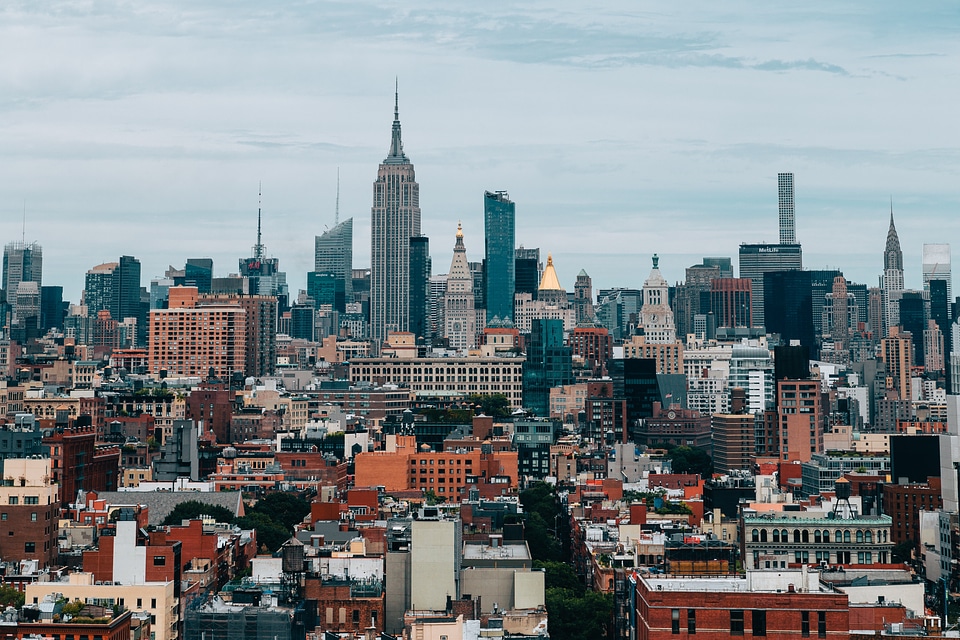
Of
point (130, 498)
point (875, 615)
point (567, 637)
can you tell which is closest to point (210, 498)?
point (130, 498)

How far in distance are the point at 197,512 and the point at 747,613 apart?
262 ft

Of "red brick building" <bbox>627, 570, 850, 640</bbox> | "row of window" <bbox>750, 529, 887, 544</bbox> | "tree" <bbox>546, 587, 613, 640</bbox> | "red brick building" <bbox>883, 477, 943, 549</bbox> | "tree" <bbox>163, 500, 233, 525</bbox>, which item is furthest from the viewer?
"red brick building" <bbox>883, 477, 943, 549</bbox>

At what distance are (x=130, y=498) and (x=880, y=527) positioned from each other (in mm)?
65421

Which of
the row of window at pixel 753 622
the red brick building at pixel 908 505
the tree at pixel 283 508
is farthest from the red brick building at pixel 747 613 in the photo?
the tree at pixel 283 508

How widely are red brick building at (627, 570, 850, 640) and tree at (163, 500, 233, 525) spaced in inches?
2924

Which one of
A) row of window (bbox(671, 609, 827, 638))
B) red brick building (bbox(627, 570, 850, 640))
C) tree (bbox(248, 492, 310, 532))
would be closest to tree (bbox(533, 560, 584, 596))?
tree (bbox(248, 492, 310, 532))

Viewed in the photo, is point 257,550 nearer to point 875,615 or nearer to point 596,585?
point 596,585

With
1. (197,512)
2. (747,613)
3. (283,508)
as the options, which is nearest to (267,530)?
(197,512)

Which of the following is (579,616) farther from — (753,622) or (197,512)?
(197,512)

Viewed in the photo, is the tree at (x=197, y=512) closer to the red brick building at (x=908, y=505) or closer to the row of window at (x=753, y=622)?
the red brick building at (x=908, y=505)

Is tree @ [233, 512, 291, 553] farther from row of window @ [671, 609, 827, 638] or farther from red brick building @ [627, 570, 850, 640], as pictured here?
row of window @ [671, 609, 827, 638]

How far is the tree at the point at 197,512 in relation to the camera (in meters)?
153

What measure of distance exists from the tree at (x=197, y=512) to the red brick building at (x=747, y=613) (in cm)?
7427

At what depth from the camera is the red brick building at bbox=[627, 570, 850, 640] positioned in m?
81.6
